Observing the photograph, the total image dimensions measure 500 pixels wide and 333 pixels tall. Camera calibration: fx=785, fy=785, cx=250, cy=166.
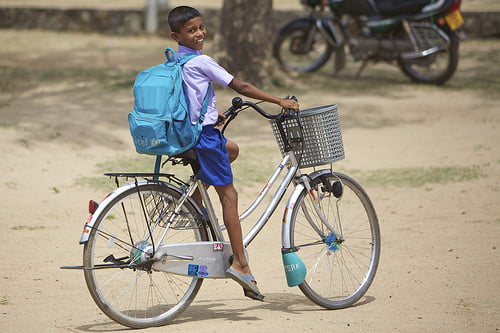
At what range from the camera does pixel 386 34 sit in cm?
1154

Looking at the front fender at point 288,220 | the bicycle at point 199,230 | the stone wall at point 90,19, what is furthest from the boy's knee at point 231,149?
the stone wall at point 90,19

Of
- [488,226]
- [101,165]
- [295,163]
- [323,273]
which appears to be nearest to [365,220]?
[488,226]

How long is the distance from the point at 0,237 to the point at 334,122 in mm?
2819

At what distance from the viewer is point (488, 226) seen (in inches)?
238

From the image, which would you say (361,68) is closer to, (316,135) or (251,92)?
(316,135)

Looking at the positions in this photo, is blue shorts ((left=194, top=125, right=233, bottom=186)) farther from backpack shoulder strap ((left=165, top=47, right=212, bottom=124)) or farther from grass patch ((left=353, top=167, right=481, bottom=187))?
grass patch ((left=353, top=167, right=481, bottom=187))

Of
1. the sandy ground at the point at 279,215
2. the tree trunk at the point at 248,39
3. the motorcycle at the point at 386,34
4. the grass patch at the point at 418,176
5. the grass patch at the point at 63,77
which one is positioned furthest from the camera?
the motorcycle at the point at 386,34

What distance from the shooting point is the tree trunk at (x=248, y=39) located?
10.6 metres

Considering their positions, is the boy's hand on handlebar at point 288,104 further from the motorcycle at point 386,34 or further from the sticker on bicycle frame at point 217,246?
the motorcycle at point 386,34

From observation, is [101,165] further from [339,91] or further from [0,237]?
[339,91]

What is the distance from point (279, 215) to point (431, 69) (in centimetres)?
643

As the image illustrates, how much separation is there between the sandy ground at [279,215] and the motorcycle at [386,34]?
1.66 feet

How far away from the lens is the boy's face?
388 cm

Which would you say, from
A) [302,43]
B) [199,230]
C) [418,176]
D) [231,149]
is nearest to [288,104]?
[231,149]
